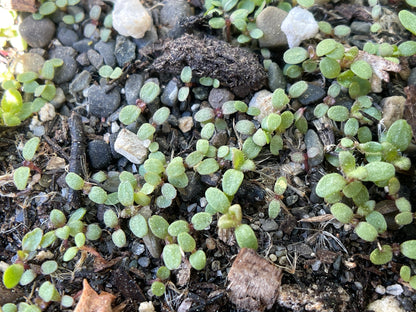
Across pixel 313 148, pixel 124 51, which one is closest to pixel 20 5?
pixel 124 51

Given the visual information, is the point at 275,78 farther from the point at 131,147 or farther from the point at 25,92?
the point at 25,92

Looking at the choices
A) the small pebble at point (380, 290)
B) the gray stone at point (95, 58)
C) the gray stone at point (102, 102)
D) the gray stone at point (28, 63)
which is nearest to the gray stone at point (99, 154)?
the gray stone at point (102, 102)

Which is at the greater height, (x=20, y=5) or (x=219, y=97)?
(x=20, y=5)

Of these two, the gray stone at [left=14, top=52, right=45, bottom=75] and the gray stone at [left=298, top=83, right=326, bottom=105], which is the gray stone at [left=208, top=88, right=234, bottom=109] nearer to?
the gray stone at [left=298, top=83, right=326, bottom=105]

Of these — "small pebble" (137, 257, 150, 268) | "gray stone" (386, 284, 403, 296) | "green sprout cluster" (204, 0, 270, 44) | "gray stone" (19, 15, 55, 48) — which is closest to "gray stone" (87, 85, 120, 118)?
"gray stone" (19, 15, 55, 48)

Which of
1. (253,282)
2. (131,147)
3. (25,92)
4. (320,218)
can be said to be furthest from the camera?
(25,92)

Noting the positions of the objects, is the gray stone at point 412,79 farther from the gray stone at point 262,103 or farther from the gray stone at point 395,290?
the gray stone at point 395,290

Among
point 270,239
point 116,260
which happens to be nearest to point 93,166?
point 116,260
